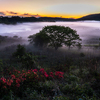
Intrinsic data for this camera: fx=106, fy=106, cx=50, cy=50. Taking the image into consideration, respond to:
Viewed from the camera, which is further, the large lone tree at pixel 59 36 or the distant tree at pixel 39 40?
the distant tree at pixel 39 40

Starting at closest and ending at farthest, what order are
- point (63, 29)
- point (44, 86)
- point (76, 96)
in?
point (76, 96), point (44, 86), point (63, 29)

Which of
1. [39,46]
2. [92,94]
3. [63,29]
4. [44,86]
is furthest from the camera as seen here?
[39,46]

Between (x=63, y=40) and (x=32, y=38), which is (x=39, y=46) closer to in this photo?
(x=32, y=38)

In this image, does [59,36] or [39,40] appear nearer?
[59,36]

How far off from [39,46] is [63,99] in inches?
1030

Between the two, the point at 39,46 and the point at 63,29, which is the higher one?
the point at 63,29

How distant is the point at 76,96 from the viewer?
3.64m

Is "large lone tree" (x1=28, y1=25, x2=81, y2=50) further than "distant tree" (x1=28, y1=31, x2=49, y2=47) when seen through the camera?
No

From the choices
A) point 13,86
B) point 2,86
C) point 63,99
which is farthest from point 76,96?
point 2,86

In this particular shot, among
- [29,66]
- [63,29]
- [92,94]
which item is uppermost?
[63,29]

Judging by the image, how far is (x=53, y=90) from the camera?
3.95 metres

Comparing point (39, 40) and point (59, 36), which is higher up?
point (59, 36)

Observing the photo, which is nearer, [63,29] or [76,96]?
[76,96]

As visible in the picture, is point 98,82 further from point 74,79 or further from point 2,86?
point 2,86
